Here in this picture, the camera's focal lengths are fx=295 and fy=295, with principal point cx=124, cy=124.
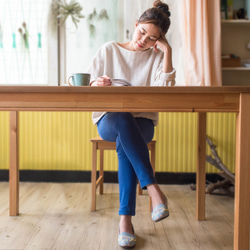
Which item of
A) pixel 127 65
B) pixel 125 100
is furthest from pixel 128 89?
pixel 127 65

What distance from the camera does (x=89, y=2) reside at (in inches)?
103

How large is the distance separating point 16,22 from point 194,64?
5.27ft

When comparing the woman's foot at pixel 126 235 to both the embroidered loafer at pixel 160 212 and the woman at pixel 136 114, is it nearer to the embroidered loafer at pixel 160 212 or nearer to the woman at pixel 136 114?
the woman at pixel 136 114

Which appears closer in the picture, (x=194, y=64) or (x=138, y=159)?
(x=138, y=159)

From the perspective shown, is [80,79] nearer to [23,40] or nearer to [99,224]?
[99,224]

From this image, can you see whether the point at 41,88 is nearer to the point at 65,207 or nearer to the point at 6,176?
the point at 65,207

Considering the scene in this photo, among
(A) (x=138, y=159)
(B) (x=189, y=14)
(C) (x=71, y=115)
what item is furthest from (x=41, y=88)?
(B) (x=189, y=14)

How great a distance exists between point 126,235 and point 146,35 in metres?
0.96

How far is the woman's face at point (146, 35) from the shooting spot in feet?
4.67

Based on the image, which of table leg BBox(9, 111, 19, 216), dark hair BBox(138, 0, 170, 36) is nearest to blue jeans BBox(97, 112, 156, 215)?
dark hair BBox(138, 0, 170, 36)

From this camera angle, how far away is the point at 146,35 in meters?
1.46

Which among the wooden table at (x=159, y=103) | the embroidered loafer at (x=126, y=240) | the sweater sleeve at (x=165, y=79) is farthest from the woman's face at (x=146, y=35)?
the embroidered loafer at (x=126, y=240)

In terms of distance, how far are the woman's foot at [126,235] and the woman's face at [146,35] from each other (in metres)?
0.86

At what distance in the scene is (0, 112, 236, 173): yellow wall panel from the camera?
8.51 ft
